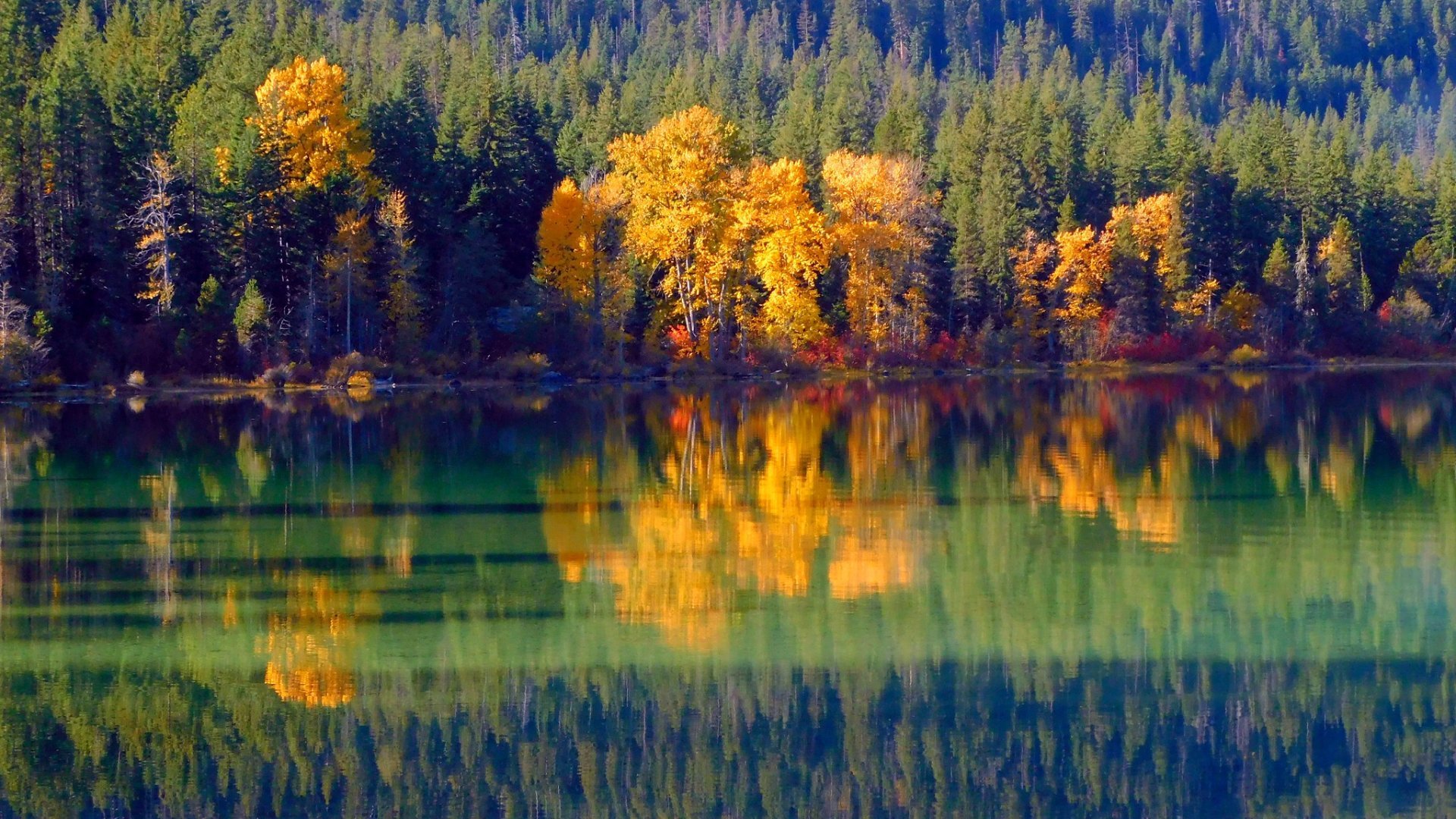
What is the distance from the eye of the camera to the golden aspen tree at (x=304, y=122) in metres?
63.0

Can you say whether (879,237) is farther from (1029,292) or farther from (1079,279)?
(1079,279)

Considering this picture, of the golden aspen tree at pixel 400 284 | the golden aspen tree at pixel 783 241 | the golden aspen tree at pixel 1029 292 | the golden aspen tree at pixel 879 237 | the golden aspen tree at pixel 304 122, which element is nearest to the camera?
the golden aspen tree at pixel 304 122

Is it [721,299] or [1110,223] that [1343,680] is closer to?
→ [721,299]

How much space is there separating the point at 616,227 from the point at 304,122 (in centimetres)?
1413

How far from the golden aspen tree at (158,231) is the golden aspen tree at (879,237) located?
27.8 meters

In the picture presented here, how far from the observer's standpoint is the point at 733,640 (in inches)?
553

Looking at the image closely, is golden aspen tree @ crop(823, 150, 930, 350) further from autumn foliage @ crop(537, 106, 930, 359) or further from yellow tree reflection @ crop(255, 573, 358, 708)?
yellow tree reflection @ crop(255, 573, 358, 708)

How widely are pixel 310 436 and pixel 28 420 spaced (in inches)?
413

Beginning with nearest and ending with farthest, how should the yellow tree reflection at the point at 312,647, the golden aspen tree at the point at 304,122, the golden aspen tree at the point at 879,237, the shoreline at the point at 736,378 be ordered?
the yellow tree reflection at the point at 312,647, the shoreline at the point at 736,378, the golden aspen tree at the point at 304,122, the golden aspen tree at the point at 879,237

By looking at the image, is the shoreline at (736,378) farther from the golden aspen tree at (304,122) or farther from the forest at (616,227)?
the golden aspen tree at (304,122)

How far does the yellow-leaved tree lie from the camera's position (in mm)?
68438

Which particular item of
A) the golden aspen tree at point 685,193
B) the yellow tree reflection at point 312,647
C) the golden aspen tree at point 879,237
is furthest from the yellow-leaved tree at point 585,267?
the yellow tree reflection at point 312,647

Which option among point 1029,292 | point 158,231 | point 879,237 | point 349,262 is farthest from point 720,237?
point 158,231

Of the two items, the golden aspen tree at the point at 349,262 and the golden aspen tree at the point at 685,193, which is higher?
the golden aspen tree at the point at 685,193
